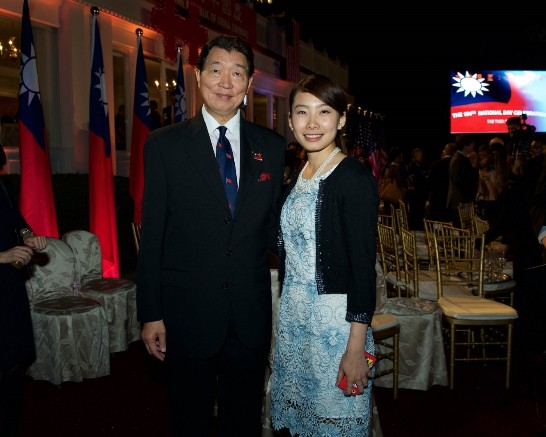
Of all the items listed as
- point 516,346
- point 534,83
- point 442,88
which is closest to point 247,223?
point 516,346

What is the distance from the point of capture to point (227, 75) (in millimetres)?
1924

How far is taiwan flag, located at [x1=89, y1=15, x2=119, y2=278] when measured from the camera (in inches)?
226

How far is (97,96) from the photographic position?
5.75 metres

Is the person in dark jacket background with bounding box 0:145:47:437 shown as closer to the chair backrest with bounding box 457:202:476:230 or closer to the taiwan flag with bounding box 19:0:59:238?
the taiwan flag with bounding box 19:0:59:238

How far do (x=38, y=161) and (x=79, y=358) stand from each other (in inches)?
73.4

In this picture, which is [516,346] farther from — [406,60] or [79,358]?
[406,60]

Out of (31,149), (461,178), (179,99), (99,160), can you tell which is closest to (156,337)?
(31,149)

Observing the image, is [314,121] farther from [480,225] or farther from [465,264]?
[480,225]

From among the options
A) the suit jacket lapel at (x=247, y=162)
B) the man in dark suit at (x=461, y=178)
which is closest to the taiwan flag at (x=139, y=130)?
the man in dark suit at (x=461, y=178)

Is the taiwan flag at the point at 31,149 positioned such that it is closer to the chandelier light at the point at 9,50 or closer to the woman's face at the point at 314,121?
the chandelier light at the point at 9,50

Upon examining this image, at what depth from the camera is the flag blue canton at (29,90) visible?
4809 millimetres

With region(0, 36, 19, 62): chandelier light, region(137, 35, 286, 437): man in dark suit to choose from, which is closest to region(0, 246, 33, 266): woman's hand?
region(137, 35, 286, 437): man in dark suit

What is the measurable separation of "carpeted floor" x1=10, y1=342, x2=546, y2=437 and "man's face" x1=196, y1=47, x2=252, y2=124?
1.41 metres

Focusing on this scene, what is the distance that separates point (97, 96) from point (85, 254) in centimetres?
185
